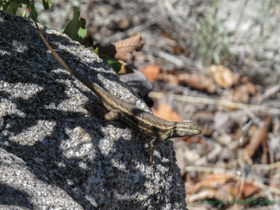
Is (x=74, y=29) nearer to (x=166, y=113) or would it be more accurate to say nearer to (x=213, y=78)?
(x=166, y=113)

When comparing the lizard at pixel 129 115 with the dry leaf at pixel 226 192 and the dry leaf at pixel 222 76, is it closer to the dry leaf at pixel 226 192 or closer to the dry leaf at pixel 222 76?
the dry leaf at pixel 226 192

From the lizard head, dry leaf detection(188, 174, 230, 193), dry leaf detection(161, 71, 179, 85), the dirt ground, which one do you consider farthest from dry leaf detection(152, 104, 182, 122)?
the lizard head

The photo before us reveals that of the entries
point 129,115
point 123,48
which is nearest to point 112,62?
point 123,48

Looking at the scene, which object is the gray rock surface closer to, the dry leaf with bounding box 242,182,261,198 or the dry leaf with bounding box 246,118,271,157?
the dry leaf with bounding box 242,182,261,198

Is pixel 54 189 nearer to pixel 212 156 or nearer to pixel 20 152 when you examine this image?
pixel 20 152

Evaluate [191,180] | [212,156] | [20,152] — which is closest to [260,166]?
[212,156]
